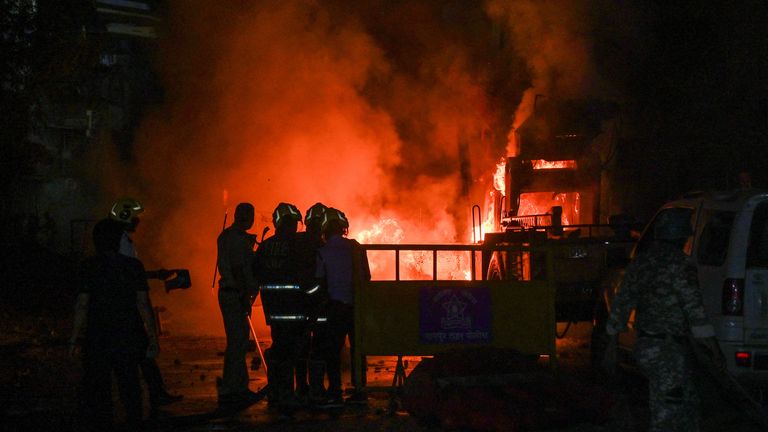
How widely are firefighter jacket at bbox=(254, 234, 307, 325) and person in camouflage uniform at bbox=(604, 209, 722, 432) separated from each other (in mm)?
3152

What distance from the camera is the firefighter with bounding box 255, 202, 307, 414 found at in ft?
25.6

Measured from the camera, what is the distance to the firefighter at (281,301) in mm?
7789

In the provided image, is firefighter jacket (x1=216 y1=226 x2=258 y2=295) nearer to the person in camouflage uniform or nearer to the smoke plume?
the person in camouflage uniform

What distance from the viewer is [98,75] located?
26062 mm

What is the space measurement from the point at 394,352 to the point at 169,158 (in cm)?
1750

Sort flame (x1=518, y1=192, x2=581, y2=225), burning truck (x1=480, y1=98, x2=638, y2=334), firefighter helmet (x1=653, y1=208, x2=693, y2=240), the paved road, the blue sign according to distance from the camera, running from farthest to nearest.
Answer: flame (x1=518, y1=192, x2=581, y2=225), burning truck (x1=480, y1=98, x2=638, y2=334), the blue sign, the paved road, firefighter helmet (x1=653, y1=208, x2=693, y2=240)

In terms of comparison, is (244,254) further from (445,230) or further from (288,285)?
(445,230)

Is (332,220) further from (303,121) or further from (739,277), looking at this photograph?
(303,121)

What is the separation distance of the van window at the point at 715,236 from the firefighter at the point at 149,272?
477 centimetres

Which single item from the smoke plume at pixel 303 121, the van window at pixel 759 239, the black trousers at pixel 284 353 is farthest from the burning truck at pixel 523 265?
the smoke plume at pixel 303 121

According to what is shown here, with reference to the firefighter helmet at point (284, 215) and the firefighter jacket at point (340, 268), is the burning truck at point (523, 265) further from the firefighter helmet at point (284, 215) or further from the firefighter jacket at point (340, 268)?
the firefighter helmet at point (284, 215)

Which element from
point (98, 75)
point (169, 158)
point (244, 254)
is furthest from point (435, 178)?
point (244, 254)

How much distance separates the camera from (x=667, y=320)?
5547 mm

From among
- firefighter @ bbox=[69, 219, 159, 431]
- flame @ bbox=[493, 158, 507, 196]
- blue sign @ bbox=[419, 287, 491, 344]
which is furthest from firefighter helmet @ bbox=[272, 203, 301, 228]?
flame @ bbox=[493, 158, 507, 196]
